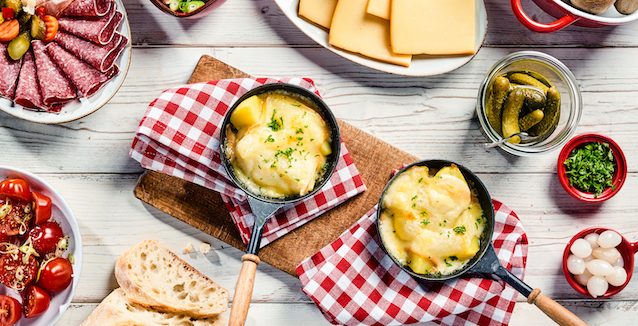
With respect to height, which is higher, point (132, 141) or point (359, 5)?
point (359, 5)

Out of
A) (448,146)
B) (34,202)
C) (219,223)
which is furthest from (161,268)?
(448,146)

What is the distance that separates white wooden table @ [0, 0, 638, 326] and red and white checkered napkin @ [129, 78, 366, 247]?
0.25m

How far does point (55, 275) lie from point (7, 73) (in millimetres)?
1029

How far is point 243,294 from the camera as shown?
6.40ft

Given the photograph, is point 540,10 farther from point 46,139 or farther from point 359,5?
point 46,139

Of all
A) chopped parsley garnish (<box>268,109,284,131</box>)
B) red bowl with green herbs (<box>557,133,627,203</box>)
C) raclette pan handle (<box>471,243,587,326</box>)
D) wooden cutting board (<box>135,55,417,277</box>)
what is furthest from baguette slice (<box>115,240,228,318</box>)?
red bowl with green herbs (<box>557,133,627,203</box>)

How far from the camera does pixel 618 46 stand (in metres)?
2.59

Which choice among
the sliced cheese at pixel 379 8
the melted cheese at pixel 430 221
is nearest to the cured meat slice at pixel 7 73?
the sliced cheese at pixel 379 8

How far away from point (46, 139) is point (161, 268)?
0.97 m

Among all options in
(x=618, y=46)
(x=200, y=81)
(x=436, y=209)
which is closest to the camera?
(x=436, y=209)

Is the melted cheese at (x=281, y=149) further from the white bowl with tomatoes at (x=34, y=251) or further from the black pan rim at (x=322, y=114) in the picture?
the white bowl with tomatoes at (x=34, y=251)

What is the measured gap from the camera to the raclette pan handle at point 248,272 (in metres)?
1.93

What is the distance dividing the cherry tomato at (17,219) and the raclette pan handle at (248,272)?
117 centimetres

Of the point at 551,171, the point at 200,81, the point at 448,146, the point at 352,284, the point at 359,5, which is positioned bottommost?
the point at 352,284
